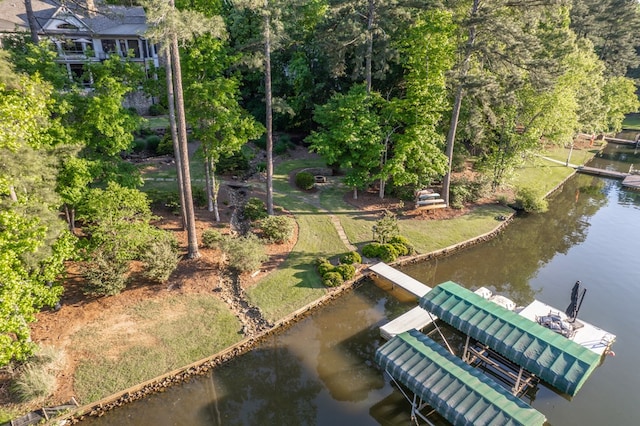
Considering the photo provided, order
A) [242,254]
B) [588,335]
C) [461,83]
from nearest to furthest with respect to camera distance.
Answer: [588,335], [242,254], [461,83]

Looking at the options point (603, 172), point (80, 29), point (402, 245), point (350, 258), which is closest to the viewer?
point (350, 258)

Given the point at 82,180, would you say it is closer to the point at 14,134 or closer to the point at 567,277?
the point at 14,134

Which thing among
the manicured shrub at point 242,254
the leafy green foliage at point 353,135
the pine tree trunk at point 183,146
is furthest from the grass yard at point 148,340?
the leafy green foliage at point 353,135

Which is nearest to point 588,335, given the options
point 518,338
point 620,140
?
point 518,338

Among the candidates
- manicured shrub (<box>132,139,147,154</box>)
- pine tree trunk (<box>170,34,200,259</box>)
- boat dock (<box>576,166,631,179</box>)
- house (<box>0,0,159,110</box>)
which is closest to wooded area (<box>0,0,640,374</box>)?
pine tree trunk (<box>170,34,200,259</box>)

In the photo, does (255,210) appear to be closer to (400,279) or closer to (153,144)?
(400,279)

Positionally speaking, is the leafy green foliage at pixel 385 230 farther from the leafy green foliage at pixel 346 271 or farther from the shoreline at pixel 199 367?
the leafy green foliage at pixel 346 271

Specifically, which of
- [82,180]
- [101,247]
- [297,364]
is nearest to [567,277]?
[297,364]
